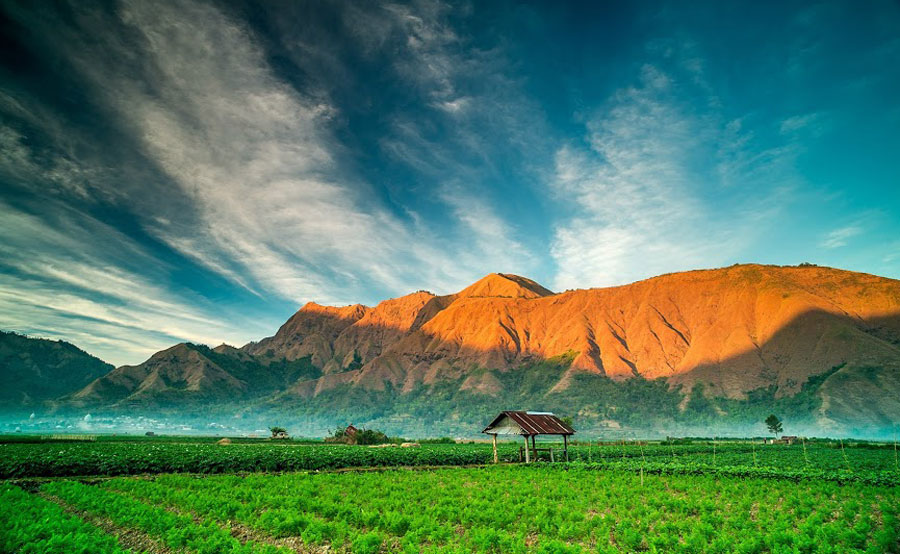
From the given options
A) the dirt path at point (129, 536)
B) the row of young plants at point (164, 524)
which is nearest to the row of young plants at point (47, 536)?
the dirt path at point (129, 536)

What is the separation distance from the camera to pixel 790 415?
472 feet

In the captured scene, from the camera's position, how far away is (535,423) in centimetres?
4594

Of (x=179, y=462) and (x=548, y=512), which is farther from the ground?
(x=548, y=512)

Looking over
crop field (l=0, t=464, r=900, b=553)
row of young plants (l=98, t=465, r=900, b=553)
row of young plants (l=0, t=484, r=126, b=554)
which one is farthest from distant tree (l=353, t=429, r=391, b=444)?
row of young plants (l=0, t=484, r=126, b=554)

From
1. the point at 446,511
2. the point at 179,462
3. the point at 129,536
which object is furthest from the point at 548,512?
the point at 179,462

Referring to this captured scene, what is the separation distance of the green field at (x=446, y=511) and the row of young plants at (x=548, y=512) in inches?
3.1

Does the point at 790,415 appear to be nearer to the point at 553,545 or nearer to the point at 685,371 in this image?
the point at 685,371

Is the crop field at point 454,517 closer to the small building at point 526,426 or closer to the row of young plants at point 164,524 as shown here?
the row of young plants at point 164,524

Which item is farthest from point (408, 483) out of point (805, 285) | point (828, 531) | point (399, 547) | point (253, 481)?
point (805, 285)

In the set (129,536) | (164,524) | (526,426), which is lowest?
(129,536)

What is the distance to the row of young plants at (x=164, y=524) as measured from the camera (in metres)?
12.3

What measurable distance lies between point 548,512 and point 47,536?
16.7 m

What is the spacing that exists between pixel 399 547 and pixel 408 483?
14932 mm

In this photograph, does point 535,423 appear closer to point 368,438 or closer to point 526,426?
point 526,426
